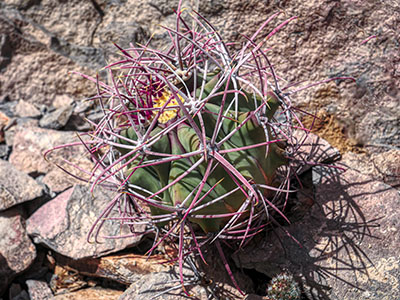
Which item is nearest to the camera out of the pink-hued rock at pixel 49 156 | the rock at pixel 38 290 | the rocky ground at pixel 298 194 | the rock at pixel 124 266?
the rocky ground at pixel 298 194

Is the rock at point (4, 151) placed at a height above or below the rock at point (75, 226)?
above

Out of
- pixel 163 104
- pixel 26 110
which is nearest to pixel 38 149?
pixel 26 110

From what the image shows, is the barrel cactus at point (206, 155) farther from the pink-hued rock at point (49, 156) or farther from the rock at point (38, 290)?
the pink-hued rock at point (49, 156)

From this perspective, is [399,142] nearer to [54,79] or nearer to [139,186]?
[139,186]

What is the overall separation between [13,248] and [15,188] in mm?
368

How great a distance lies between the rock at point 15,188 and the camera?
8.49ft

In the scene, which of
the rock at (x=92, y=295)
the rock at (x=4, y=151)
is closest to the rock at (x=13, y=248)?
the rock at (x=92, y=295)

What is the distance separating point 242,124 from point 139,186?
1.70ft

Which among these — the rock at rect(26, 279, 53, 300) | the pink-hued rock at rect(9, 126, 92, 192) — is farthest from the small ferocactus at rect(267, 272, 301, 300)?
the pink-hued rock at rect(9, 126, 92, 192)

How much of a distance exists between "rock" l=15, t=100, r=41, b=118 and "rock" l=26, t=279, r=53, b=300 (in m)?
1.41

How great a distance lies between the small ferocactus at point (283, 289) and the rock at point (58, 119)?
2086mm

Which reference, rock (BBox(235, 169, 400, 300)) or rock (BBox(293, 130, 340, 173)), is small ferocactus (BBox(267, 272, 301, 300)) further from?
rock (BBox(293, 130, 340, 173))

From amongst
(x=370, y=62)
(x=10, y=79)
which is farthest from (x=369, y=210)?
(x=10, y=79)

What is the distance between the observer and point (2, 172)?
2740 millimetres
